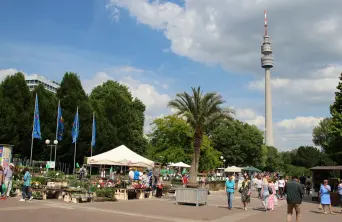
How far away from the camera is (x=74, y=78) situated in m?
45.3

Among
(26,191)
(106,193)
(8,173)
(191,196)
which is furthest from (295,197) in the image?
(8,173)

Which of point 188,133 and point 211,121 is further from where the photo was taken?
point 188,133

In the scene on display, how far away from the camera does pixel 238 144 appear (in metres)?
69.2

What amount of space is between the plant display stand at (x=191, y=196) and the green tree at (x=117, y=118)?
95.2 feet

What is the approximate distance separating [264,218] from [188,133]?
30203 millimetres

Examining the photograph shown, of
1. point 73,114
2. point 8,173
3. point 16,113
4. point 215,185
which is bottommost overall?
point 215,185

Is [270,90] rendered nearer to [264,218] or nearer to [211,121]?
[211,121]

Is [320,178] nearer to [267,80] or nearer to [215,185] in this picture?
[215,185]

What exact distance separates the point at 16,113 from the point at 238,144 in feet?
137

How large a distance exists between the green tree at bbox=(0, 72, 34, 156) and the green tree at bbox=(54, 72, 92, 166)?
375 centimetres

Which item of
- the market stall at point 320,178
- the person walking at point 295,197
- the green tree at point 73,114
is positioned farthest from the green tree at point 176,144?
the person walking at point 295,197

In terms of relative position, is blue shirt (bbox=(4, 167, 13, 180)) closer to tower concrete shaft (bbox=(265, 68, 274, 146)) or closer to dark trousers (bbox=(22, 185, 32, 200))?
dark trousers (bbox=(22, 185, 32, 200))

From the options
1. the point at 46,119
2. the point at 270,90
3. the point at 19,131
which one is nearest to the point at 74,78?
the point at 46,119

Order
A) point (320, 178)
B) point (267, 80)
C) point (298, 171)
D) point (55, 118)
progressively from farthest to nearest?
1. point (267, 80)
2. point (298, 171)
3. point (55, 118)
4. point (320, 178)
